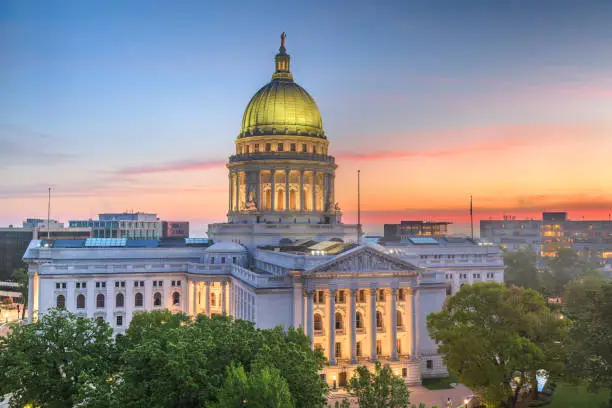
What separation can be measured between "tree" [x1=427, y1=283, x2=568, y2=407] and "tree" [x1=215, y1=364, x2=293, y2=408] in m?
27.2

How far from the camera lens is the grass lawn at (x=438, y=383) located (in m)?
71.9

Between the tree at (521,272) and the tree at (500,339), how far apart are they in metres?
79.3

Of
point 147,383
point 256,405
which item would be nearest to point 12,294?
point 147,383

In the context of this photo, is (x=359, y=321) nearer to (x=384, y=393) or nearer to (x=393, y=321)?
(x=393, y=321)

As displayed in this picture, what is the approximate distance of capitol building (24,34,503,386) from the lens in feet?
238

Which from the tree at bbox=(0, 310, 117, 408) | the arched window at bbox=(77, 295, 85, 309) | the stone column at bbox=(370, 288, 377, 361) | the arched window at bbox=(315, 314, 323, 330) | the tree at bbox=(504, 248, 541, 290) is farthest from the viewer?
the tree at bbox=(504, 248, 541, 290)

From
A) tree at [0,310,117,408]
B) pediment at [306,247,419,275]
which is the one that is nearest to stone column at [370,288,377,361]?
pediment at [306,247,419,275]

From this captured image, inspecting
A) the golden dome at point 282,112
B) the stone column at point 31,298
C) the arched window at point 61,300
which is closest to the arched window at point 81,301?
the arched window at point 61,300

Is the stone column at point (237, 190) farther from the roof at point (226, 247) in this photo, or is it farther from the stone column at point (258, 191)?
the roof at point (226, 247)

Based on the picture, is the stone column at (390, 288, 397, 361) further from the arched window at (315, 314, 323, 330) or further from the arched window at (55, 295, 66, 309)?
the arched window at (55, 295, 66, 309)

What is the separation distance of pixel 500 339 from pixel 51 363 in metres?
40.5

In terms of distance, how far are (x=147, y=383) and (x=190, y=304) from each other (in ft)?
202

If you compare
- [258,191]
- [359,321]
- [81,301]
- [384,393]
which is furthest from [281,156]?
[384,393]

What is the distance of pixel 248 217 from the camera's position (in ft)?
356
